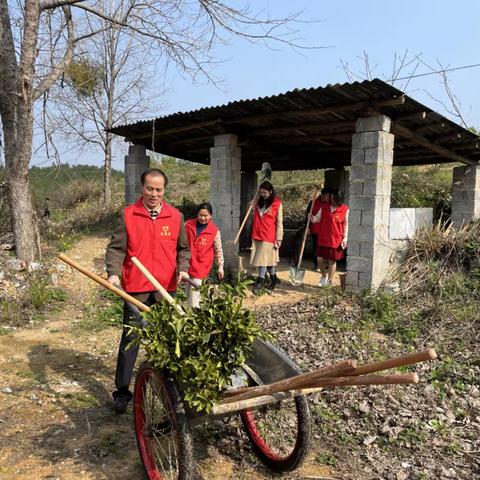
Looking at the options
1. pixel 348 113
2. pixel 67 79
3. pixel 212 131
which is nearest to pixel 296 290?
pixel 348 113

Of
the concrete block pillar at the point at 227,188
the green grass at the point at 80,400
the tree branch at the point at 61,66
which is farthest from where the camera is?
the concrete block pillar at the point at 227,188

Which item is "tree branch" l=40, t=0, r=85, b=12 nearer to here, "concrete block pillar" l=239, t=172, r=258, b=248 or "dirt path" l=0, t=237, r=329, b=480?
"dirt path" l=0, t=237, r=329, b=480

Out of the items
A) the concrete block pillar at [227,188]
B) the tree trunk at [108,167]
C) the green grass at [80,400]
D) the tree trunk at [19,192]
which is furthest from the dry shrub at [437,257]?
the tree trunk at [108,167]

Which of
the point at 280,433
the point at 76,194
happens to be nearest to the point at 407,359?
the point at 280,433

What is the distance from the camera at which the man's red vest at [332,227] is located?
7.54m

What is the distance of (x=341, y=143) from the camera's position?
9.37 m

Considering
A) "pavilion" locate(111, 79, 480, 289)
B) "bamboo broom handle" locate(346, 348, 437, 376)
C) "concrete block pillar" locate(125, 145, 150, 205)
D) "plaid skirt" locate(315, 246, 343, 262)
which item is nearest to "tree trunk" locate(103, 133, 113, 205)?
"pavilion" locate(111, 79, 480, 289)

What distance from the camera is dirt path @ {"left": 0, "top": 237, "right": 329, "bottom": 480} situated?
3023mm

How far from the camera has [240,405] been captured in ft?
7.82

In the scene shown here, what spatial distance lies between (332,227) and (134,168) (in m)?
5.29

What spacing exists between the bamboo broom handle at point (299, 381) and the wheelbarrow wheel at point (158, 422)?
28 centimetres

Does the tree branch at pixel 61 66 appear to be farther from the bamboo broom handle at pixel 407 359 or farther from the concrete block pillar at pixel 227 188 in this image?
the bamboo broom handle at pixel 407 359

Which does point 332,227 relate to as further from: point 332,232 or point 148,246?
point 148,246

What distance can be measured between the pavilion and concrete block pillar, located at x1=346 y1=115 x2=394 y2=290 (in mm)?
15
